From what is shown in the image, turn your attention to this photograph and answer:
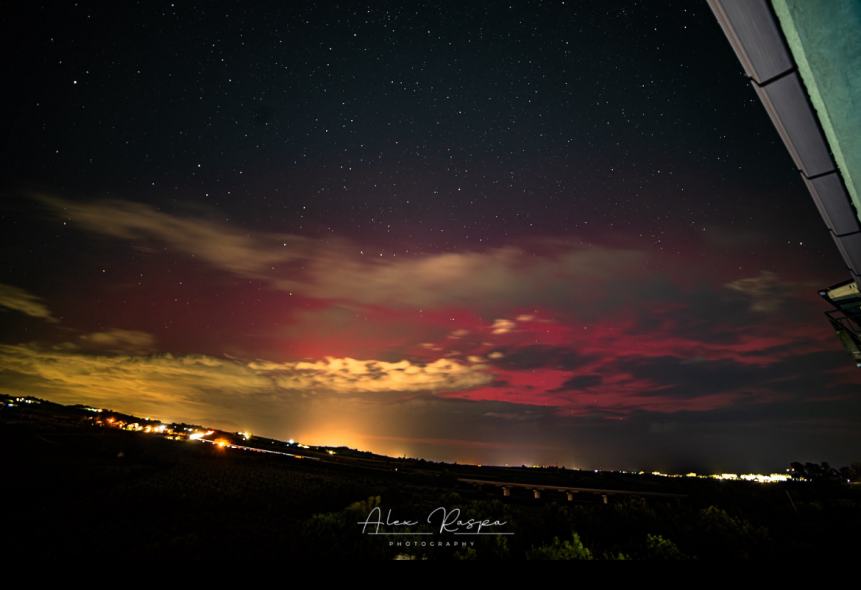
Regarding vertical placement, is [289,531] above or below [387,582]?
below

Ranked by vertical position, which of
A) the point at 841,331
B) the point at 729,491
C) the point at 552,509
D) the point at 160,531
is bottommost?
the point at 160,531

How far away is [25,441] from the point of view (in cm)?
3759

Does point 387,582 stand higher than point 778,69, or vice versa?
point 778,69

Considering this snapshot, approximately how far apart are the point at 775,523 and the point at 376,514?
66.5 feet

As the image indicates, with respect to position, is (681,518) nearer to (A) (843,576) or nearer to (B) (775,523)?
(B) (775,523)

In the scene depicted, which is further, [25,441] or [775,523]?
[25,441]

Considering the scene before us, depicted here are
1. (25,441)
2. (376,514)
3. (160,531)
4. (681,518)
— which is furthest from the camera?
(25,441)

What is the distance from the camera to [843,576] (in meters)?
1.45

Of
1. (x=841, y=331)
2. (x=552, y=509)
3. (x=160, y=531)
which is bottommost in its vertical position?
(x=160, y=531)

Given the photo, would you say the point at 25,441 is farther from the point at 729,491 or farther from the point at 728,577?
the point at 729,491

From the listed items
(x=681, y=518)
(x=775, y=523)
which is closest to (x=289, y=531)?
(x=681, y=518)

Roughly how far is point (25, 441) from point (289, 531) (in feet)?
134

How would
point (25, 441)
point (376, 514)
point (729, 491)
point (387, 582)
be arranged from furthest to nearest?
point (25, 441) < point (729, 491) < point (376, 514) < point (387, 582)

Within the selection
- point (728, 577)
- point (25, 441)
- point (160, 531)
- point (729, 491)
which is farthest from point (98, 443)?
point (729, 491)
